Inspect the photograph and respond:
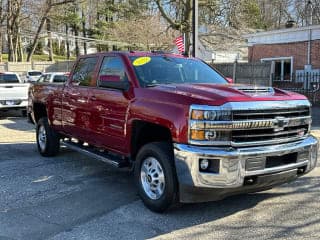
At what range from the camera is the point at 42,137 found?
859 cm

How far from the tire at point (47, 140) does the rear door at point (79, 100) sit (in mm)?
673

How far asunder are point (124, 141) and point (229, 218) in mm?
1689

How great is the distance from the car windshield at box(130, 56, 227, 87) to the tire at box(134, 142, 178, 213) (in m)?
0.94

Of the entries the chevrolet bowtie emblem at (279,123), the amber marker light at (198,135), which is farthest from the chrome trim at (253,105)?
the amber marker light at (198,135)

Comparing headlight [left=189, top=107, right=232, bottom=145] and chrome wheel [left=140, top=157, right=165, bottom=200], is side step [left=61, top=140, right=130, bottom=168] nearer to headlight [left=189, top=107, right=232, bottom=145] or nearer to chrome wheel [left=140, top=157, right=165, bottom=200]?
chrome wheel [left=140, top=157, right=165, bottom=200]

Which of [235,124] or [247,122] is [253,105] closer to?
[247,122]

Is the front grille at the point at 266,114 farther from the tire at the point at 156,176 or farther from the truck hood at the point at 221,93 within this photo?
the tire at the point at 156,176

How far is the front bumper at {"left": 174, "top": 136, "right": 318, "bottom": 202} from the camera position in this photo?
4625 mm

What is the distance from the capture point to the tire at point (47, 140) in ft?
27.2

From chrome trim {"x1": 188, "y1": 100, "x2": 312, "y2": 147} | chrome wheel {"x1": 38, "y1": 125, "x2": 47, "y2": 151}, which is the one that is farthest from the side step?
chrome trim {"x1": 188, "y1": 100, "x2": 312, "y2": 147}

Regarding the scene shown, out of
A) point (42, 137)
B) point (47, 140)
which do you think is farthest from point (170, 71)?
point (42, 137)

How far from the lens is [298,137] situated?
209 inches

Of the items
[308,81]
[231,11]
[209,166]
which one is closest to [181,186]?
[209,166]

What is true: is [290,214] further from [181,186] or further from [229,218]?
[181,186]
